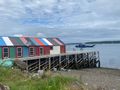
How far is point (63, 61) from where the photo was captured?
42406 millimetres

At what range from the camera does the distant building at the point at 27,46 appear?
114ft

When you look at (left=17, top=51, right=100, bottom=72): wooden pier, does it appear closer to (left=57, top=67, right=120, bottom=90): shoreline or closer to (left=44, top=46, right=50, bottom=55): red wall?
(left=44, top=46, right=50, bottom=55): red wall

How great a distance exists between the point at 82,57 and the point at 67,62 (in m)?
7.41

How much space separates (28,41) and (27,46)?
189cm

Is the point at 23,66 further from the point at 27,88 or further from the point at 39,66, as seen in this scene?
the point at 27,88

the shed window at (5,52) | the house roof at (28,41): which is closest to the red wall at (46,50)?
the house roof at (28,41)

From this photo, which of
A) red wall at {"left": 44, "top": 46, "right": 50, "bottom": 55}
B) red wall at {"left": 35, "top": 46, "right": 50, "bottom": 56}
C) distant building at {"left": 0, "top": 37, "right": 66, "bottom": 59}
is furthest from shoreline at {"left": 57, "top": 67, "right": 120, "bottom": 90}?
red wall at {"left": 44, "top": 46, "right": 50, "bottom": 55}

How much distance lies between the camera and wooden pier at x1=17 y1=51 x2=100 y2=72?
34938 mm

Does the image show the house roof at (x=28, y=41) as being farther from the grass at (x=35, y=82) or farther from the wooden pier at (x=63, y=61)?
the grass at (x=35, y=82)

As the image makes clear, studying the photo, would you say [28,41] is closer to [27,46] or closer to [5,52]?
[27,46]

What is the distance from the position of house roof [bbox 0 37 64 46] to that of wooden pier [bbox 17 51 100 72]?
2424 millimetres

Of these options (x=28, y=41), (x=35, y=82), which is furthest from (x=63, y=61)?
(x=35, y=82)

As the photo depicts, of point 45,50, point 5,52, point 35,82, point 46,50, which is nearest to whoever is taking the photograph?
point 35,82

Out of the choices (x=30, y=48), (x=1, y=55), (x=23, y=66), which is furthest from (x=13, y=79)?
(x=30, y=48)
